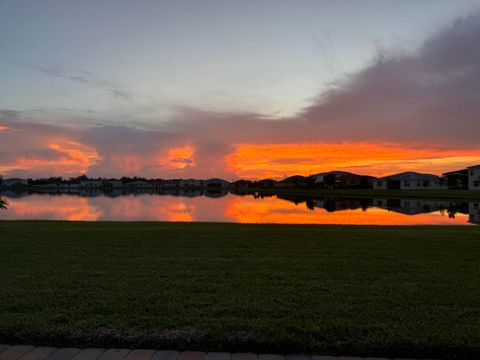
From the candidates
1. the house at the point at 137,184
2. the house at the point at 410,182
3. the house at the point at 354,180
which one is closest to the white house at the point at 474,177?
the house at the point at 410,182

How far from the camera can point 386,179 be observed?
96188 mm

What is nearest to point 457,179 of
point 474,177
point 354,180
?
point 474,177

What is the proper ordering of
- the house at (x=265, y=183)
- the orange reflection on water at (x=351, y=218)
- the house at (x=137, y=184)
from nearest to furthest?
the orange reflection on water at (x=351, y=218) → the house at (x=265, y=183) → the house at (x=137, y=184)

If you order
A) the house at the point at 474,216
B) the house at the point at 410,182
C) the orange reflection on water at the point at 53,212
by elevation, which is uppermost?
the house at the point at 410,182

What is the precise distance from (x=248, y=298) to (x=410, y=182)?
318 feet

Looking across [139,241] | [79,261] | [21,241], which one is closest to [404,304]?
[79,261]

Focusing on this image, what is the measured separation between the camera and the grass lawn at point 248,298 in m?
3.70

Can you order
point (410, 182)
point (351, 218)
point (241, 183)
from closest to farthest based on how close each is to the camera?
point (351, 218)
point (410, 182)
point (241, 183)

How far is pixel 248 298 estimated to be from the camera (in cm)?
482

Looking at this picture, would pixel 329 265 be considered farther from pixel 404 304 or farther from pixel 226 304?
pixel 226 304

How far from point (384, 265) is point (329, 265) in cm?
102

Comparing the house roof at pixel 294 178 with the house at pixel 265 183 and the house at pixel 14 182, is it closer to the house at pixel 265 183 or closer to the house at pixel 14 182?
the house at pixel 265 183

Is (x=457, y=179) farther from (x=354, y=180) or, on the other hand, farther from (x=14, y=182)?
(x=14, y=182)

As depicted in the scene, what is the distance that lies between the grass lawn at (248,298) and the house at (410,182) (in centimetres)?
9109
